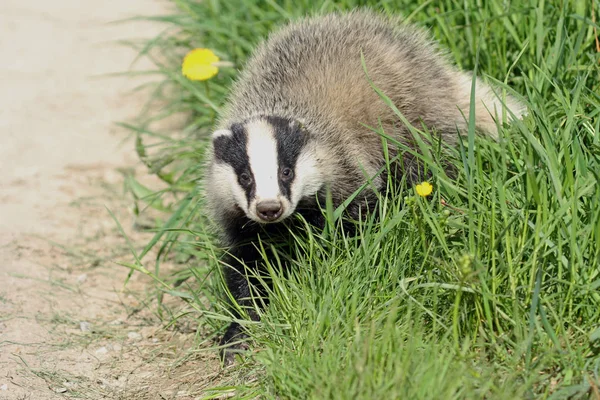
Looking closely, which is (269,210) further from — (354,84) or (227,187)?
(354,84)

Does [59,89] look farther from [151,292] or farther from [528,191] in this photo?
[528,191]

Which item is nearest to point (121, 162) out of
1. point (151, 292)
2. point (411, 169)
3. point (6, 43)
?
point (151, 292)

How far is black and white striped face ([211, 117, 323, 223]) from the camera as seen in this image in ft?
11.6

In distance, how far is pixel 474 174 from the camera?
3574mm

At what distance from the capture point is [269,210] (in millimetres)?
3486

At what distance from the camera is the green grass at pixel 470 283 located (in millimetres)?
2854

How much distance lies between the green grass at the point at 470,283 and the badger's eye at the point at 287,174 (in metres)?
0.30

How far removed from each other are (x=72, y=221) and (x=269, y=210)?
225 cm

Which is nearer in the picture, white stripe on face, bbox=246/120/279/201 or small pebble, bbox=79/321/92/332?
white stripe on face, bbox=246/120/279/201

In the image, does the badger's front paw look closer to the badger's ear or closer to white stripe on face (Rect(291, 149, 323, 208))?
white stripe on face (Rect(291, 149, 323, 208))

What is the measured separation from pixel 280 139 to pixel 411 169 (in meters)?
0.79

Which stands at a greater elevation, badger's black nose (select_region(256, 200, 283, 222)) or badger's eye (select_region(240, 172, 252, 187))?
badger's eye (select_region(240, 172, 252, 187))

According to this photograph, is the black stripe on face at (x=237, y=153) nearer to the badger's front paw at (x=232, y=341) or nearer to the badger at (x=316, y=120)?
the badger at (x=316, y=120)

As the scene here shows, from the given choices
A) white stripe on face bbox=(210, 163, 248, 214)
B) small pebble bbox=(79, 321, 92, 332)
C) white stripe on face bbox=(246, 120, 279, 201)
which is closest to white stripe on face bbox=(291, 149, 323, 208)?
white stripe on face bbox=(246, 120, 279, 201)
